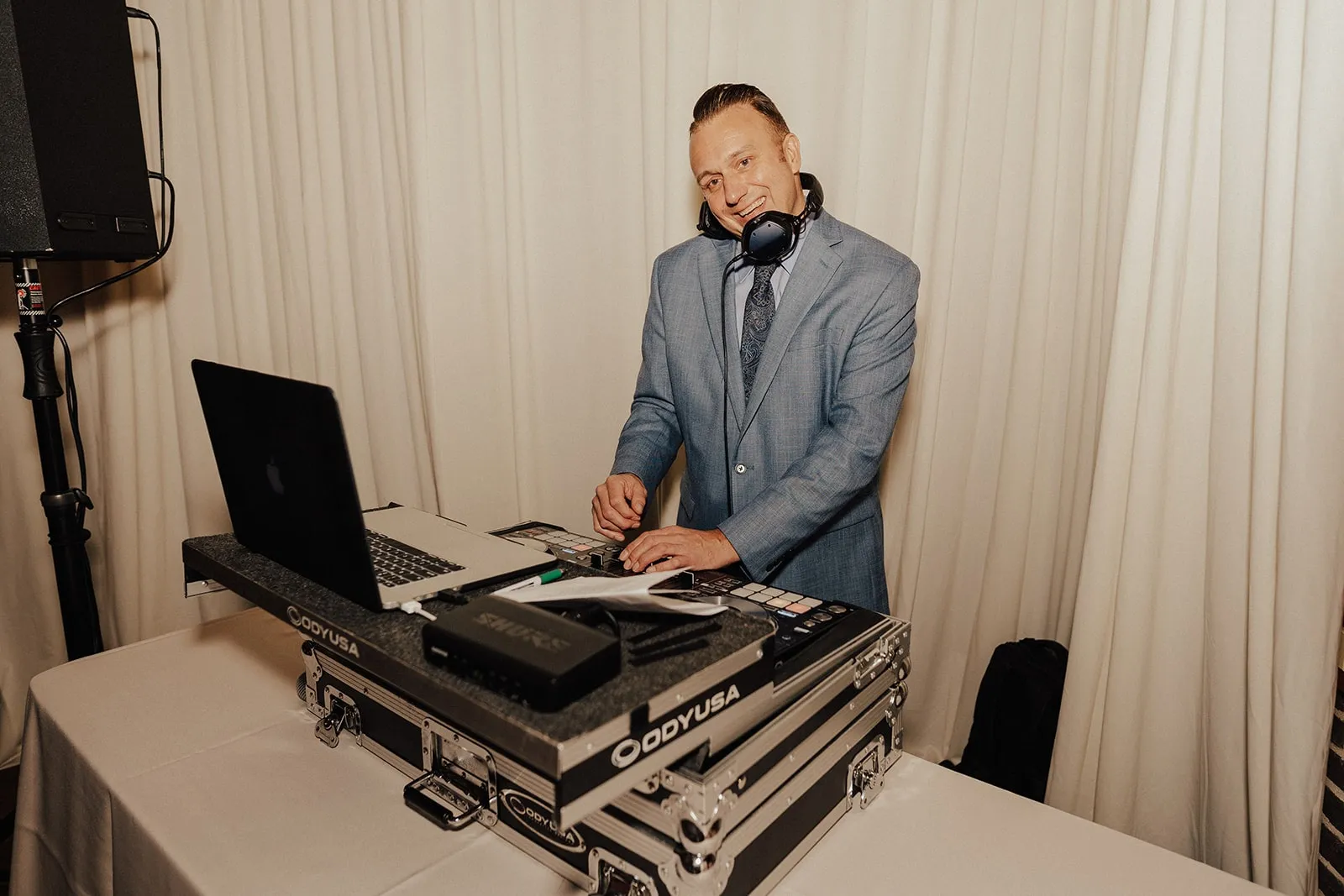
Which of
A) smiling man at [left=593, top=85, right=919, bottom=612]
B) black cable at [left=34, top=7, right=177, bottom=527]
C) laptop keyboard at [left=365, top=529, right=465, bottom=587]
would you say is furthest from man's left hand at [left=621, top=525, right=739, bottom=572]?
black cable at [left=34, top=7, right=177, bottom=527]

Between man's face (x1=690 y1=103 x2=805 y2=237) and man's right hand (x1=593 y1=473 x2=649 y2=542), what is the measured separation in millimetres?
551

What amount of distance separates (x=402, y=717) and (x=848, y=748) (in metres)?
0.56

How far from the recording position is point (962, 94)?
70.1 inches

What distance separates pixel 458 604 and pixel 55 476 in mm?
1877

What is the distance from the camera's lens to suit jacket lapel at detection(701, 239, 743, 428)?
→ 5.44 feet

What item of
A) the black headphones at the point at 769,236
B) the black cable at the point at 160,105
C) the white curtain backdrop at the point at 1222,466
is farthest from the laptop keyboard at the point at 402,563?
the black cable at the point at 160,105

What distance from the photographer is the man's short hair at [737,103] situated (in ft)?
5.20

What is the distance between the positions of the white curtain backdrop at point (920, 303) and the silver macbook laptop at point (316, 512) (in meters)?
1.16

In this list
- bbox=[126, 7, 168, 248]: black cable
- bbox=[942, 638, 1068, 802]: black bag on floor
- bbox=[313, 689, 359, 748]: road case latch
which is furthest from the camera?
bbox=[126, 7, 168, 248]: black cable

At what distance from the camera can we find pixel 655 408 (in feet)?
6.04

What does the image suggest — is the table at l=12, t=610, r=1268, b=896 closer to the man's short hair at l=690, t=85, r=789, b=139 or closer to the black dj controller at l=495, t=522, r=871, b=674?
the black dj controller at l=495, t=522, r=871, b=674

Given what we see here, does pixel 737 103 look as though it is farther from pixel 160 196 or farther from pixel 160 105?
pixel 160 196

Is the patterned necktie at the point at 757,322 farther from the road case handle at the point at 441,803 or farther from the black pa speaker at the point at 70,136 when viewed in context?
the black pa speaker at the point at 70,136

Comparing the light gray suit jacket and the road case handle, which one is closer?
the road case handle
